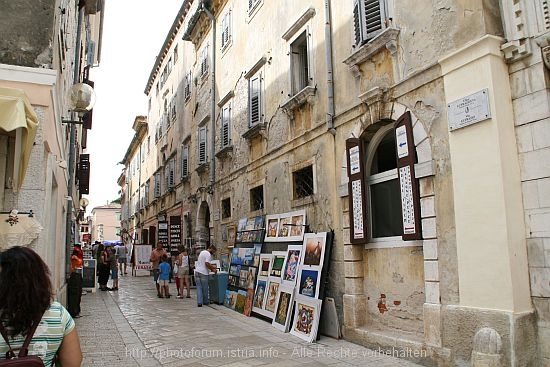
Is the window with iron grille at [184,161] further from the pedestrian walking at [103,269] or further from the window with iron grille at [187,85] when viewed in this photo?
the pedestrian walking at [103,269]

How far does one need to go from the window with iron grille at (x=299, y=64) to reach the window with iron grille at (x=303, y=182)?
1776 millimetres

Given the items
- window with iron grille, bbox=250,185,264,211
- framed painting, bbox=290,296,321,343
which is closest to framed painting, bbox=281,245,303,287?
framed painting, bbox=290,296,321,343

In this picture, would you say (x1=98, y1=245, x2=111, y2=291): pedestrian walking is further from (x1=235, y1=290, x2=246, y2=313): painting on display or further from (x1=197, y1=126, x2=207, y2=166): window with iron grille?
(x1=235, y1=290, x2=246, y2=313): painting on display

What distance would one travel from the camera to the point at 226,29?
1580 cm

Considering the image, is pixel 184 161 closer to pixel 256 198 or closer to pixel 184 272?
pixel 184 272

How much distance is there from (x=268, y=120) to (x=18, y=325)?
32.5 feet

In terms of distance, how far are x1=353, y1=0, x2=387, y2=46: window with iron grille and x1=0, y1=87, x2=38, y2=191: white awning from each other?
519cm

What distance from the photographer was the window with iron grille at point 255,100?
12420 mm

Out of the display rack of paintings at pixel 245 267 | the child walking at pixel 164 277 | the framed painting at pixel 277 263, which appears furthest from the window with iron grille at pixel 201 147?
the framed painting at pixel 277 263

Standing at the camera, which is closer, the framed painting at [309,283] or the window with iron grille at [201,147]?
the framed painting at [309,283]

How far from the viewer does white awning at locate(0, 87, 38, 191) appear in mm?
4637

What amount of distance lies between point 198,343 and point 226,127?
28.3ft


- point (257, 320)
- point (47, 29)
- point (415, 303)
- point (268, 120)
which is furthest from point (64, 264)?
point (415, 303)

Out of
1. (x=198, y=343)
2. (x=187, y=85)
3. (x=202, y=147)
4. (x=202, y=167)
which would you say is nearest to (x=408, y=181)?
(x=198, y=343)
